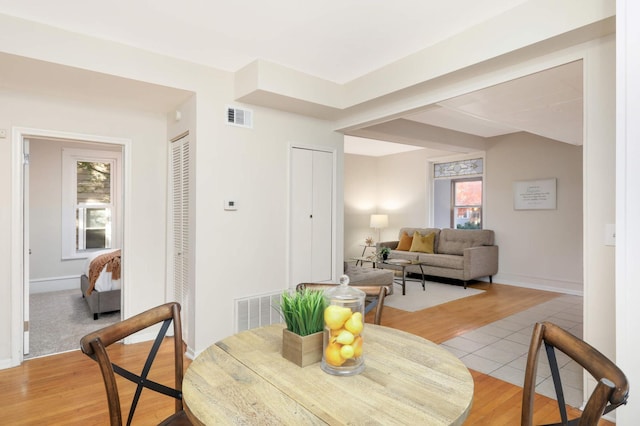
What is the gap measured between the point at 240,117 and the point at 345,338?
2.74 m

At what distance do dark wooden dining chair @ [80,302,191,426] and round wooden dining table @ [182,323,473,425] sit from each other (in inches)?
10.9

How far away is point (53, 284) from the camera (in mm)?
5859

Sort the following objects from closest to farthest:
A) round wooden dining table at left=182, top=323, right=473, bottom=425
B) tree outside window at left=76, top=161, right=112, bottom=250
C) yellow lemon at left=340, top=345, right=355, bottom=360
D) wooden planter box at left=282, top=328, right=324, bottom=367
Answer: round wooden dining table at left=182, top=323, right=473, bottom=425, yellow lemon at left=340, top=345, right=355, bottom=360, wooden planter box at left=282, top=328, right=324, bottom=367, tree outside window at left=76, top=161, right=112, bottom=250

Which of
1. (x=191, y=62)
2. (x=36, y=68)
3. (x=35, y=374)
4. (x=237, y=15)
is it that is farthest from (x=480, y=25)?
(x=35, y=374)

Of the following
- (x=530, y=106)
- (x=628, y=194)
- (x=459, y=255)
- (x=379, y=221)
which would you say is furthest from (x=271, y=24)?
(x=379, y=221)

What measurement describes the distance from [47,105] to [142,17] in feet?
4.82

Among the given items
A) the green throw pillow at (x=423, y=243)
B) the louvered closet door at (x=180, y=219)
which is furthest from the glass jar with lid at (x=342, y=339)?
the green throw pillow at (x=423, y=243)

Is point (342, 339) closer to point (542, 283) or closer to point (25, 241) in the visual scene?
point (25, 241)

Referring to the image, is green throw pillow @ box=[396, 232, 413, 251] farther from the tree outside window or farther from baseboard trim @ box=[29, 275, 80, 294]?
baseboard trim @ box=[29, 275, 80, 294]

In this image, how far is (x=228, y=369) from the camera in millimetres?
1339

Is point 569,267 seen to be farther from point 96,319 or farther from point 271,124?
point 96,319

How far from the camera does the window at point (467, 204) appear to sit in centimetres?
736

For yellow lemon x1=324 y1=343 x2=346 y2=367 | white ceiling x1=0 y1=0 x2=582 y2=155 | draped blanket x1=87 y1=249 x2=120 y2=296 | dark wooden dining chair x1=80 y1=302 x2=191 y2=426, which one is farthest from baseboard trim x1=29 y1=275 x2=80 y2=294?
yellow lemon x1=324 y1=343 x2=346 y2=367

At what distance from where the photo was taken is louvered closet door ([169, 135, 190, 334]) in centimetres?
353
